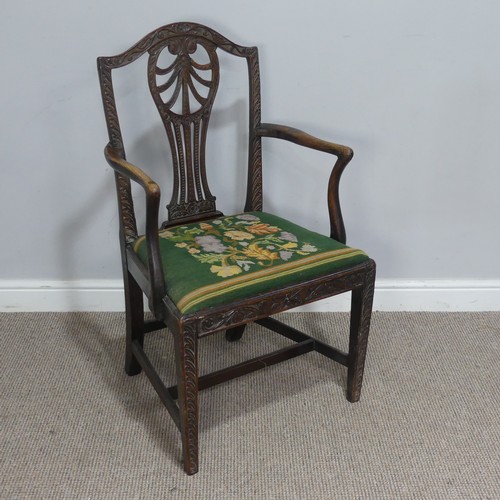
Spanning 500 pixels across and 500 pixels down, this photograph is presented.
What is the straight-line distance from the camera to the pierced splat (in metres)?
1.58

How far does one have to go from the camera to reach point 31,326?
6.71ft

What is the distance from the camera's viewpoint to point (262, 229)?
5.25 ft

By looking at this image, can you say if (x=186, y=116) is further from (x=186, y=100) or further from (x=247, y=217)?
(x=247, y=217)

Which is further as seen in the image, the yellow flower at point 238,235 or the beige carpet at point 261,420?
the yellow flower at point 238,235

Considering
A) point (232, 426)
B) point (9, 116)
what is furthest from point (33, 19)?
point (232, 426)

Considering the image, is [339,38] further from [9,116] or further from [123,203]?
[9,116]

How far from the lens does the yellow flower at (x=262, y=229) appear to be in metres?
1.59

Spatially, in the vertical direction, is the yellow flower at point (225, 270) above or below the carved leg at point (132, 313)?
above

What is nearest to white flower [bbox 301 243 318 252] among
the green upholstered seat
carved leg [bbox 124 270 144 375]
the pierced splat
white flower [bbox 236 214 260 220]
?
the green upholstered seat

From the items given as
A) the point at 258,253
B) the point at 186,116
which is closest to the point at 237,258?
the point at 258,253

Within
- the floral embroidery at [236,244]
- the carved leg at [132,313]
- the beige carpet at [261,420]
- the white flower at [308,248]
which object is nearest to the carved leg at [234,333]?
the beige carpet at [261,420]

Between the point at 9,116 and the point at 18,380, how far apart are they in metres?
0.81

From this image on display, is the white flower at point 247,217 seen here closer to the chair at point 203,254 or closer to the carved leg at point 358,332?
the chair at point 203,254

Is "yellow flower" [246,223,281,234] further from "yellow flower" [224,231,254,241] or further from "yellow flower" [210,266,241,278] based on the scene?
"yellow flower" [210,266,241,278]
